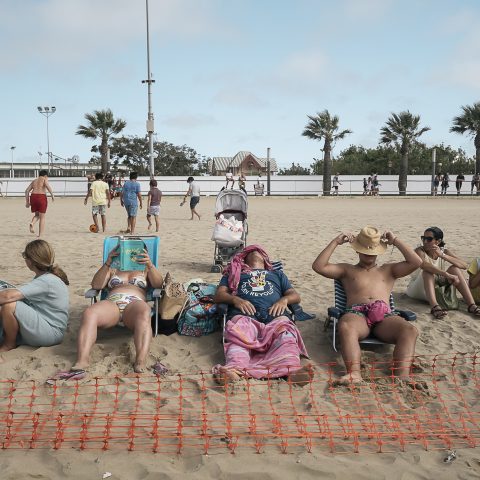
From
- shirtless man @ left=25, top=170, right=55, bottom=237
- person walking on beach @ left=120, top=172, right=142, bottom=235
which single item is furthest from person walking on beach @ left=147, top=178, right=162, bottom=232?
shirtless man @ left=25, top=170, right=55, bottom=237

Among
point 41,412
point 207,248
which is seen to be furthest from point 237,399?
point 207,248

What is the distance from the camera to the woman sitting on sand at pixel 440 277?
5.64 m

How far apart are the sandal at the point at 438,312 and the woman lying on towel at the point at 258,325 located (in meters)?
1.71

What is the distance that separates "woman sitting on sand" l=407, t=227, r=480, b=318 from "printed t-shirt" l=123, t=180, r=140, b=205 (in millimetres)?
8322

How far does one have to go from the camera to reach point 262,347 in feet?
14.2

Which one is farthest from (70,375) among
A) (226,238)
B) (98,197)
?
(98,197)

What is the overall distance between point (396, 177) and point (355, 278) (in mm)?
39782

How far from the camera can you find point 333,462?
3.01 meters

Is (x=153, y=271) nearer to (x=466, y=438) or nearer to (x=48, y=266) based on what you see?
(x=48, y=266)

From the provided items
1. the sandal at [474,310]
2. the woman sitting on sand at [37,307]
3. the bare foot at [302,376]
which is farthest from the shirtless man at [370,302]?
the woman sitting on sand at [37,307]

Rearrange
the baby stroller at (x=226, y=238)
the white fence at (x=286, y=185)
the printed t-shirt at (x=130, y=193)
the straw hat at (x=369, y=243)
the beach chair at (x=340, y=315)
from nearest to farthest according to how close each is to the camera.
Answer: the beach chair at (x=340, y=315), the straw hat at (x=369, y=243), the baby stroller at (x=226, y=238), the printed t-shirt at (x=130, y=193), the white fence at (x=286, y=185)

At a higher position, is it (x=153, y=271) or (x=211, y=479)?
(x=153, y=271)

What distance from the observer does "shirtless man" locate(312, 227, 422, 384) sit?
4.21 m

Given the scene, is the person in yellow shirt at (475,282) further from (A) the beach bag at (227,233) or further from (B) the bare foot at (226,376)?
(A) the beach bag at (227,233)
